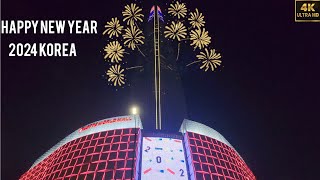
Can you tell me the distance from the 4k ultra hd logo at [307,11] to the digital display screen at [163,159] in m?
16.9

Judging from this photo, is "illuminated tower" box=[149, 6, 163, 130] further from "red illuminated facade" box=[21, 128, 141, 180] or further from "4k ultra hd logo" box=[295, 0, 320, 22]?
"4k ultra hd logo" box=[295, 0, 320, 22]

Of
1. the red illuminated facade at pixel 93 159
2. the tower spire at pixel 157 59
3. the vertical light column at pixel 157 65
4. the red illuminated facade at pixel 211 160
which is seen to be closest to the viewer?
the red illuminated facade at pixel 93 159

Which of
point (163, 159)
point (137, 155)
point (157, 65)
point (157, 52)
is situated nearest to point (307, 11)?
point (163, 159)

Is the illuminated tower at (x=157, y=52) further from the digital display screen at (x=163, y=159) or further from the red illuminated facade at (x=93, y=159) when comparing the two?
the digital display screen at (x=163, y=159)

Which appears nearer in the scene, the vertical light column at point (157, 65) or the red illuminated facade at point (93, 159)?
the red illuminated facade at point (93, 159)

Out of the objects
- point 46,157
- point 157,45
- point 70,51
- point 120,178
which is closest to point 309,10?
point 70,51

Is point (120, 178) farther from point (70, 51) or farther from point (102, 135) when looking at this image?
point (70, 51)

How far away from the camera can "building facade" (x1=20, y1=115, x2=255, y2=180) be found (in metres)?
40.4

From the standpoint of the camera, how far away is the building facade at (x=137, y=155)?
40.4 m

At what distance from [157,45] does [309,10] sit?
24795mm

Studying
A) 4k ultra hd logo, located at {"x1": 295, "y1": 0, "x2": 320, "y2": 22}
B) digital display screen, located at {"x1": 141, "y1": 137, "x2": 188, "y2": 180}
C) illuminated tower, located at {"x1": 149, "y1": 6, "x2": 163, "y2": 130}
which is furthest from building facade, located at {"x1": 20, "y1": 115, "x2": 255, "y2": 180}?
4k ultra hd logo, located at {"x1": 295, "y1": 0, "x2": 320, "y2": 22}

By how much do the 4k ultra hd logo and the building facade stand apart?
16643 millimetres

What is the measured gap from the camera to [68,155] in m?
47.1

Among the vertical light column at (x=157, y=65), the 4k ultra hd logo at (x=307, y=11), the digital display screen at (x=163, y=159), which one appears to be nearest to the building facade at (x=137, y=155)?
the digital display screen at (x=163, y=159)
